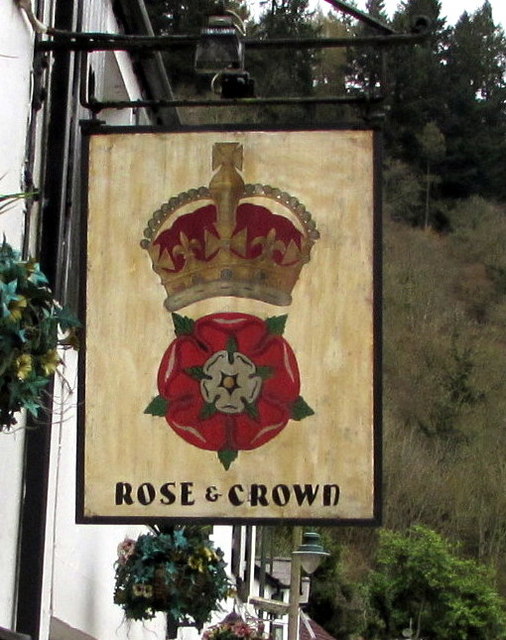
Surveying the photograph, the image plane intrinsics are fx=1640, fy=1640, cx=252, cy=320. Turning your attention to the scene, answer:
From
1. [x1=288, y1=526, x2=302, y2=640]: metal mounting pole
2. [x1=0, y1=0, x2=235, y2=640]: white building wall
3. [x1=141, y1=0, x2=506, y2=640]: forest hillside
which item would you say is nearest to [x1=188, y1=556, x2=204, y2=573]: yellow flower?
[x1=0, y1=0, x2=235, y2=640]: white building wall

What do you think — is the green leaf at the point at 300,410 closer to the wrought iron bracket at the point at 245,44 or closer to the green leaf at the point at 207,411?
the green leaf at the point at 207,411

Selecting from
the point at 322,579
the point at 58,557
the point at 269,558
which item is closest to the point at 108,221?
the point at 58,557

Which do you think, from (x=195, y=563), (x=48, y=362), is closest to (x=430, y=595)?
(x=195, y=563)

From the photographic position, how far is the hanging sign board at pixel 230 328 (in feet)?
21.9

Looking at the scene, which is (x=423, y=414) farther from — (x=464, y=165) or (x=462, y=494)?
(x=464, y=165)

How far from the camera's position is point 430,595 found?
142ft

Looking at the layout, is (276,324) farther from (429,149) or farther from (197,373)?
(429,149)

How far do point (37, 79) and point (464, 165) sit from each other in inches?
3156

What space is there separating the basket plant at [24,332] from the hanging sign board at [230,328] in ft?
3.82

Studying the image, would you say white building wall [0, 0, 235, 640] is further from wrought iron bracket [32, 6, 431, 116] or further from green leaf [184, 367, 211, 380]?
green leaf [184, 367, 211, 380]

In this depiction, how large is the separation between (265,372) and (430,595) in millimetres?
37648

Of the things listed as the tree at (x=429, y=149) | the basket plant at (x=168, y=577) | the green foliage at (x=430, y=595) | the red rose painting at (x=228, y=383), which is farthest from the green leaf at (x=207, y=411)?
the tree at (x=429, y=149)

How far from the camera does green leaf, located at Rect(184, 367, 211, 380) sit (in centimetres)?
677

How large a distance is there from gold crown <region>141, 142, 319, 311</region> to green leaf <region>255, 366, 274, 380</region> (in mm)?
320
